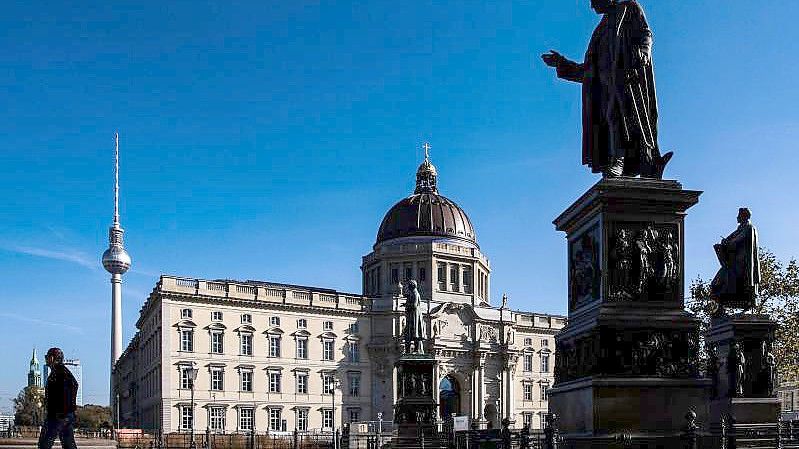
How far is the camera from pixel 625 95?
39.3 feet

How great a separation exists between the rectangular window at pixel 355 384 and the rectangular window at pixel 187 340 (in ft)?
57.1

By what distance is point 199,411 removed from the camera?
271ft

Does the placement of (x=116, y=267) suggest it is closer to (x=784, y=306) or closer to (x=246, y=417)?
(x=246, y=417)

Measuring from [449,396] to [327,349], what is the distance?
15.4 metres

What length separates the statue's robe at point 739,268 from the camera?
14555mm

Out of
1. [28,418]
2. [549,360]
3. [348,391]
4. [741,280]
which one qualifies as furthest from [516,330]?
[741,280]

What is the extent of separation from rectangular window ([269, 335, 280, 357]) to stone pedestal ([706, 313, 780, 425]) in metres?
75.5

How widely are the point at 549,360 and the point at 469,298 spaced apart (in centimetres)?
1262

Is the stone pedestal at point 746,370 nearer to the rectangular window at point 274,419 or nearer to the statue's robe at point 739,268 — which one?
the statue's robe at point 739,268

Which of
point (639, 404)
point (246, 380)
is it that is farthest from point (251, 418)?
point (639, 404)

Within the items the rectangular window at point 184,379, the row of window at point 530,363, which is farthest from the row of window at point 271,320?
the row of window at point 530,363

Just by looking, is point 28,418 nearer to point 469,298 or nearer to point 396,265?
point 396,265

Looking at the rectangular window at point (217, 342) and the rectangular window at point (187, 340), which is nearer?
the rectangular window at point (187, 340)

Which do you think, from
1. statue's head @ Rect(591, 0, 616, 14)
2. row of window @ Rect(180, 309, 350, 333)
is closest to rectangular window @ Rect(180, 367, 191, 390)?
row of window @ Rect(180, 309, 350, 333)
